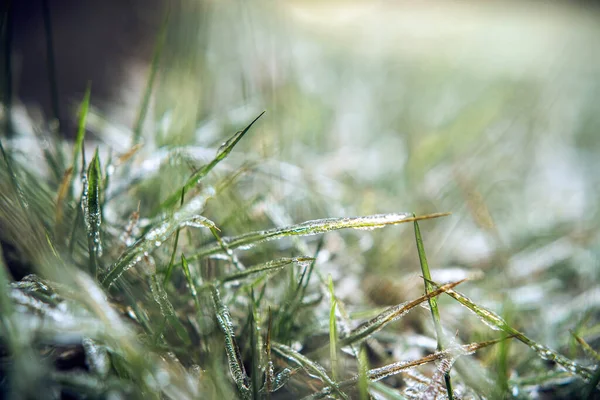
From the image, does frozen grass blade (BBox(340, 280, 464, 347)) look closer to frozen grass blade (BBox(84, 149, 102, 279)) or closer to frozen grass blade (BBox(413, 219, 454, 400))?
frozen grass blade (BBox(413, 219, 454, 400))

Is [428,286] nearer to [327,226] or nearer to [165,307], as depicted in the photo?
[327,226]

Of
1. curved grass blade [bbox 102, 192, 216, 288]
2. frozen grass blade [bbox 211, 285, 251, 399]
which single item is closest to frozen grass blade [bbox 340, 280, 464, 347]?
frozen grass blade [bbox 211, 285, 251, 399]

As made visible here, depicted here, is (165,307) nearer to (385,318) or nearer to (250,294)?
(250,294)

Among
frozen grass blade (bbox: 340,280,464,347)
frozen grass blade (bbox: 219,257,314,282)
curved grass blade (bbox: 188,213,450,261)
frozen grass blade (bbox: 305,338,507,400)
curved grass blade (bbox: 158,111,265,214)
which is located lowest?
frozen grass blade (bbox: 305,338,507,400)

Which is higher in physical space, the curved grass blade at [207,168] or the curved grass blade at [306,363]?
the curved grass blade at [207,168]

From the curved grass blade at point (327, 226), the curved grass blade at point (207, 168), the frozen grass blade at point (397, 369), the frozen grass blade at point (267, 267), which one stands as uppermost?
the curved grass blade at point (207, 168)

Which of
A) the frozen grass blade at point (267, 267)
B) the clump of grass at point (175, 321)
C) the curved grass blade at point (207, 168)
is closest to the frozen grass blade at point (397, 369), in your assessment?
the clump of grass at point (175, 321)

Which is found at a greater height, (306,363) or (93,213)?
(93,213)

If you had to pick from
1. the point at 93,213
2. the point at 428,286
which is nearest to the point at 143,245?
the point at 93,213

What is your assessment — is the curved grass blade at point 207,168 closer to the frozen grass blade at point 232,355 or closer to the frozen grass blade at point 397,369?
the frozen grass blade at point 232,355
